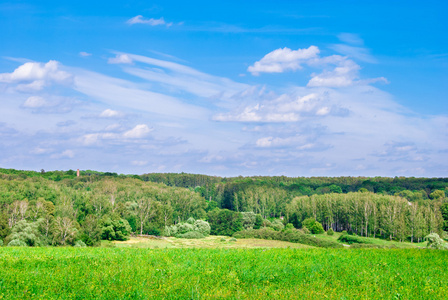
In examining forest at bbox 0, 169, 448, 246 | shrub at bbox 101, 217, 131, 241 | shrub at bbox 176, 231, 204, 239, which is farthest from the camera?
shrub at bbox 176, 231, 204, 239

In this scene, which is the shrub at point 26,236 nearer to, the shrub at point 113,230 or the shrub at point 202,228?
the shrub at point 113,230

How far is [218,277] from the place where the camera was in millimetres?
14148

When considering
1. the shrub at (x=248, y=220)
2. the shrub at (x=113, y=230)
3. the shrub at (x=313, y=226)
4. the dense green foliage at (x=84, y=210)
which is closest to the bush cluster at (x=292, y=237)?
the shrub at (x=248, y=220)

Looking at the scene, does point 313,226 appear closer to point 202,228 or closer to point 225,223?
point 225,223

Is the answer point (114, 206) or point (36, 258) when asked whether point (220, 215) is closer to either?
point (114, 206)

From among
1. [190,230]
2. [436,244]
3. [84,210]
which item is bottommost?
[190,230]

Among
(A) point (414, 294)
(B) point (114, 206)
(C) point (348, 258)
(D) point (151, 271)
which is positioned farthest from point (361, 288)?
(B) point (114, 206)

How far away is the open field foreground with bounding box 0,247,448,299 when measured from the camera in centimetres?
1232

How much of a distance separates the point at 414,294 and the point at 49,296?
474 inches

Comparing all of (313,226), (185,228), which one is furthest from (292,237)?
(185,228)

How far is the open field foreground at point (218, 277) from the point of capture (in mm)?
12320

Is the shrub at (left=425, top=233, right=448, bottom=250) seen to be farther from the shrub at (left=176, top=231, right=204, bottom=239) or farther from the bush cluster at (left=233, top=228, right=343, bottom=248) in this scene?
the shrub at (left=176, top=231, right=204, bottom=239)

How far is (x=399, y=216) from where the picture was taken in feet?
313

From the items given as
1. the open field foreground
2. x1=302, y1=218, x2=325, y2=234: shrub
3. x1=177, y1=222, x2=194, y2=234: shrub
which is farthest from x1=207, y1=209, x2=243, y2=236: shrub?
the open field foreground
